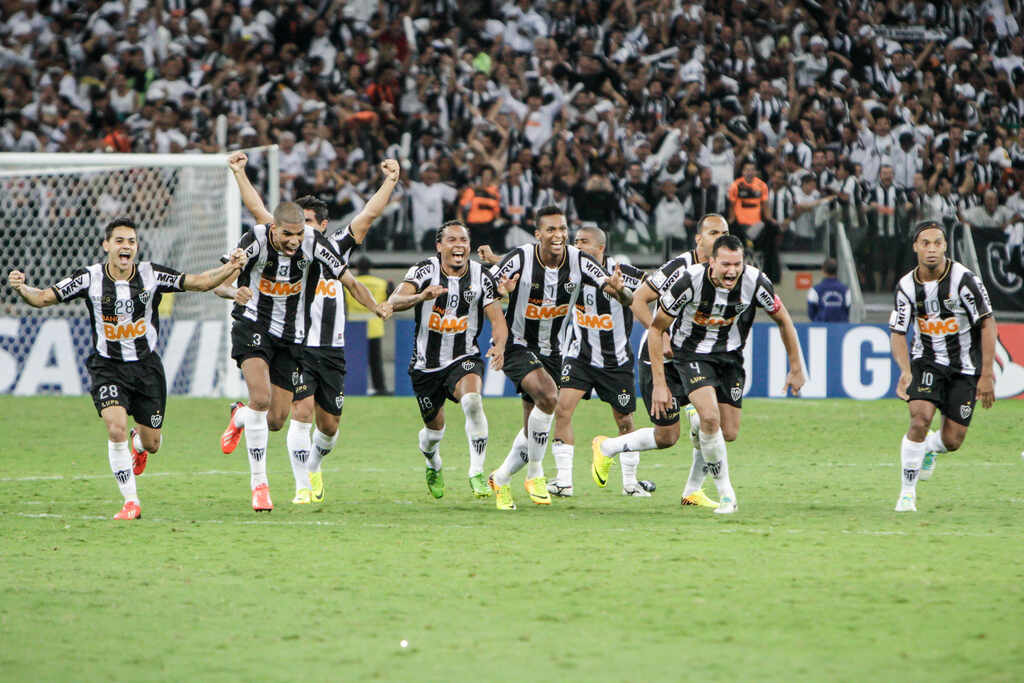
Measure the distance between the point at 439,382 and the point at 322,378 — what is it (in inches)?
33.4

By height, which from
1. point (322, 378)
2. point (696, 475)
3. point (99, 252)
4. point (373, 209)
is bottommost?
point (696, 475)

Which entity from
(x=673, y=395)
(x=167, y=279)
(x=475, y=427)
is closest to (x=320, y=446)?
(x=475, y=427)

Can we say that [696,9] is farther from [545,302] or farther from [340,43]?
[545,302]

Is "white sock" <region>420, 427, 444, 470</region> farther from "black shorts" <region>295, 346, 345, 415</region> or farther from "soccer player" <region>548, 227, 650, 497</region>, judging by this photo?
"soccer player" <region>548, 227, 650, 497</region>

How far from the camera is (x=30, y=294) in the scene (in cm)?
929

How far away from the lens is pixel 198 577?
274 inches

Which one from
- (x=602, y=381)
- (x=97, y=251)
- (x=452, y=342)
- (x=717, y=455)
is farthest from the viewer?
(x=97, y=251)

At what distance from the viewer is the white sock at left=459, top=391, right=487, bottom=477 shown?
10.2 m

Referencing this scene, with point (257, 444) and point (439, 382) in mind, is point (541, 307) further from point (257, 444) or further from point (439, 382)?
point (257, 444)

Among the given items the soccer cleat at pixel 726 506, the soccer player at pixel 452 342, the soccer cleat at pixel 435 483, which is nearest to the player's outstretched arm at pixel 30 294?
the soccer player at pixel 452 342

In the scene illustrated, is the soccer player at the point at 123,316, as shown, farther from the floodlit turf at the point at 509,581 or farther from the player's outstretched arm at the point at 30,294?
the floodlit turf at the point at 509,581

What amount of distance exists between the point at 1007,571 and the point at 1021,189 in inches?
691

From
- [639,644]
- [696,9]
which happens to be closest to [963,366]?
[639,644]

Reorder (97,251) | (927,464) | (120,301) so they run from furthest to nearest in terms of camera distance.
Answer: (97,251) → (927,464) → (120,301)
